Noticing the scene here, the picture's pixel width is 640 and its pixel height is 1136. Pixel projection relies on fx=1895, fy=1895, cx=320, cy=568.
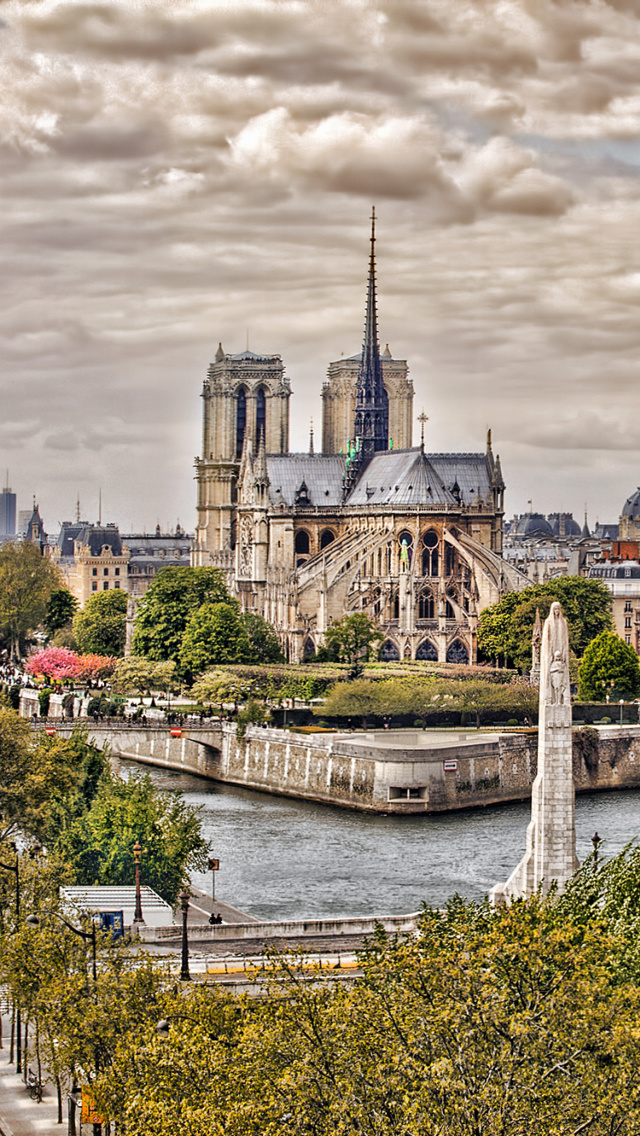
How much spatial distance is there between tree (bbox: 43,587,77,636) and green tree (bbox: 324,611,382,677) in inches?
1470

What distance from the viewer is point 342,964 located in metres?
44.9

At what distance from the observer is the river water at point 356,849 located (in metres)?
66.2

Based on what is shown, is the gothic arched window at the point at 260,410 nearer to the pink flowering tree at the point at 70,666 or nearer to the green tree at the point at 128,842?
the pink flowering tree at the point at 70,666

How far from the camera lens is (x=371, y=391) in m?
162

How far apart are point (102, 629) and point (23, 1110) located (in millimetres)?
103876

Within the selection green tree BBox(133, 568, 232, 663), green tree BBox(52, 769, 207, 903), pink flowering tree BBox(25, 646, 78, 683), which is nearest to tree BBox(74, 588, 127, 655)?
pink flowering tree BBox(25, 646, 78, 683)

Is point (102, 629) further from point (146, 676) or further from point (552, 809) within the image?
point (552, 809)

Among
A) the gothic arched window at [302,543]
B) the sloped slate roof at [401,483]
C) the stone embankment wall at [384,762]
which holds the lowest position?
the stone embankment wall at [384,762]

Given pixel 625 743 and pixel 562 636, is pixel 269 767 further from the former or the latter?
pixel 562 636

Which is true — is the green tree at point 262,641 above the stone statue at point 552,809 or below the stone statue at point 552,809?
above

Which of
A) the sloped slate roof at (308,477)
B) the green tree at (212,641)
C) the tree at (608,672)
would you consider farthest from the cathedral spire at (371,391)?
the tree at (608,672)

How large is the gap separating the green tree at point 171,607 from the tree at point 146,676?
104 inches

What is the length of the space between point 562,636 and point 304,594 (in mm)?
94631

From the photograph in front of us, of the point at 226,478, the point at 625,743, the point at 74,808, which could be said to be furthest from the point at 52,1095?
the point at 226,478
